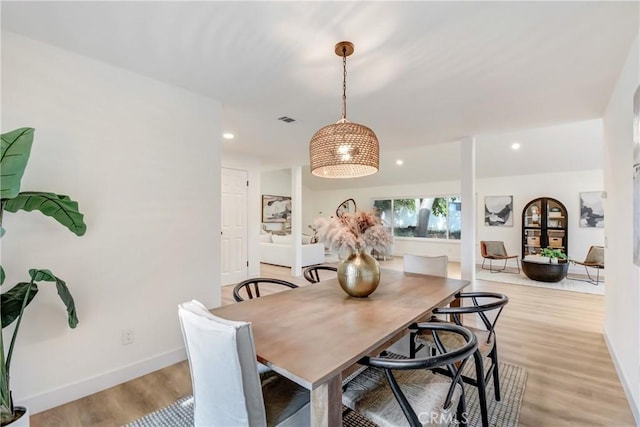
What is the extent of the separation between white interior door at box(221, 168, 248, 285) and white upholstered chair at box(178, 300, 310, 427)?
417cm

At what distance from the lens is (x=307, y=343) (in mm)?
1307

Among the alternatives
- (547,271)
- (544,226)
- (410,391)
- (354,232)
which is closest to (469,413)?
(410,391)

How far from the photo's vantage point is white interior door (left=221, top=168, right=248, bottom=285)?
529cm

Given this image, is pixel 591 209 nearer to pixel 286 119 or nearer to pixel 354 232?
pixel 286 119

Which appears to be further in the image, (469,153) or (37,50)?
(469,153)

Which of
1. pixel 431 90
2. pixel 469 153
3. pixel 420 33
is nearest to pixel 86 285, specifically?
pixel 420 33

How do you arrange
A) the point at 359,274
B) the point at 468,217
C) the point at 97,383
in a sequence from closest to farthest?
the point at 359,274, the point at 97,383, the point at 468,217

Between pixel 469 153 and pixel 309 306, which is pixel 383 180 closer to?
pixel 469 153

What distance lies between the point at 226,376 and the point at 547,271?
20.6 ft

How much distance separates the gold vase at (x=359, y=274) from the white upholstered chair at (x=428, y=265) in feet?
3.87

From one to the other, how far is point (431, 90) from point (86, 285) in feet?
9.80

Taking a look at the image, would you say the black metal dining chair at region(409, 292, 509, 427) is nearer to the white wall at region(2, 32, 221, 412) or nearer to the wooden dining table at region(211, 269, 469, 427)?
the wooden dining table at region(211, 269, 469, 427)

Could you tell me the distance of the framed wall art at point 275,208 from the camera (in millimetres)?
9641

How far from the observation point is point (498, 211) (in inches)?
297
